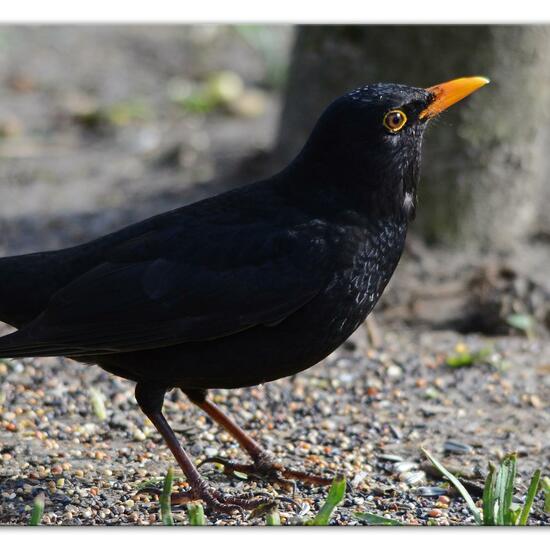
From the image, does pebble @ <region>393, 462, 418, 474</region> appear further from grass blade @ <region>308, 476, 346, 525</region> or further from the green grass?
grass blade @ <region>308, 476, 346, 525</region>

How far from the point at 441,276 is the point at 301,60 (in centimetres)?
192

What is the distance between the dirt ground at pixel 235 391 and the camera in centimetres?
529

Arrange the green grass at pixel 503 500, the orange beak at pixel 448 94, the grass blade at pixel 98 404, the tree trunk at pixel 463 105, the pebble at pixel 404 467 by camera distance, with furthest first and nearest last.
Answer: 1. the tree trunk at pixel 463 105
2. the grass blade at pixel 98 404
3. the pebble at pixel 404 467
4. the orange beak at pixel 448 94
5. the green grass at pixel 503 500

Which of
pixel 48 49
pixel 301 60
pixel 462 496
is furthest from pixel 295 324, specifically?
pixel 48 49

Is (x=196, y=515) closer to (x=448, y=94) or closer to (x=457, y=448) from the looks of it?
(x=457, y=448)

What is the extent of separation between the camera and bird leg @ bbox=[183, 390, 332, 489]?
17.6 feet

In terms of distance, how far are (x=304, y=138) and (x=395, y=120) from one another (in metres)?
3.27

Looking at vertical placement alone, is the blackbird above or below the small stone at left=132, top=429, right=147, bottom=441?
above

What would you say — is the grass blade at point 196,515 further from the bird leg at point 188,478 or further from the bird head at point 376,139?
the bird head at point 376,139

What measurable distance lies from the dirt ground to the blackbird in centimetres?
49

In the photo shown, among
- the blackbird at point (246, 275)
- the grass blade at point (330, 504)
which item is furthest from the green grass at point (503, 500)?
the blackbird at point (246, 275)

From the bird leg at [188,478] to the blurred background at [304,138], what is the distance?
240cm

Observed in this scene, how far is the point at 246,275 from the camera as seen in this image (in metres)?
4.96

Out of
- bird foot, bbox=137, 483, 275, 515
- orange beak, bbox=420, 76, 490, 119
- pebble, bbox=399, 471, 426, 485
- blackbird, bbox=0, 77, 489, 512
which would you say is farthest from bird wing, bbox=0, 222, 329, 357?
pebble, bbox=399, 471, 426, 485
